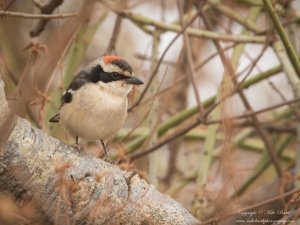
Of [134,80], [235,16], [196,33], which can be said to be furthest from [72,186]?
[235,16]

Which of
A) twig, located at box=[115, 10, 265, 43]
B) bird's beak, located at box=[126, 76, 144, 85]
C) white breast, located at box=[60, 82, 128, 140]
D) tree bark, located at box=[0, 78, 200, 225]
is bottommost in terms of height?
tree bark, located at box=[0, 78, 200, 225]

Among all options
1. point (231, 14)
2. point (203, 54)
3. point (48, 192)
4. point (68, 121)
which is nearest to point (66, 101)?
point (68, 121)

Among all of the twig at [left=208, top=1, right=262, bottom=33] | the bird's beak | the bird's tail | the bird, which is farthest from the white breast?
the twig at [left=208, top=1, right=262, bottom=33]

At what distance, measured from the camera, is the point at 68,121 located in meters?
4.11

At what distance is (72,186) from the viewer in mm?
2660

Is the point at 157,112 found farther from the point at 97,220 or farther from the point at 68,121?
the point at 97,220

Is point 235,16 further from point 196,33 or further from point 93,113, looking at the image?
point 93,113

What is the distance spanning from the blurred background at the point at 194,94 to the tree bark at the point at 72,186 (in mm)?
461

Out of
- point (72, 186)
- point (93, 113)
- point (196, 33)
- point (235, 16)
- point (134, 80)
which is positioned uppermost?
point (235, 16)

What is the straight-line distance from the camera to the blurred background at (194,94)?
4.01 metres

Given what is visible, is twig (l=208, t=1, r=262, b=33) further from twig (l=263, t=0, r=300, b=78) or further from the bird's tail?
the bird's tail

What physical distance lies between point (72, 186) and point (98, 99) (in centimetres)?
149

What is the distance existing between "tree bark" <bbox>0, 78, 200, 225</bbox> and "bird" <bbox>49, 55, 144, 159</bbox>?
0.96 m

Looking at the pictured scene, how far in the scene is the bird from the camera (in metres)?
4.06
